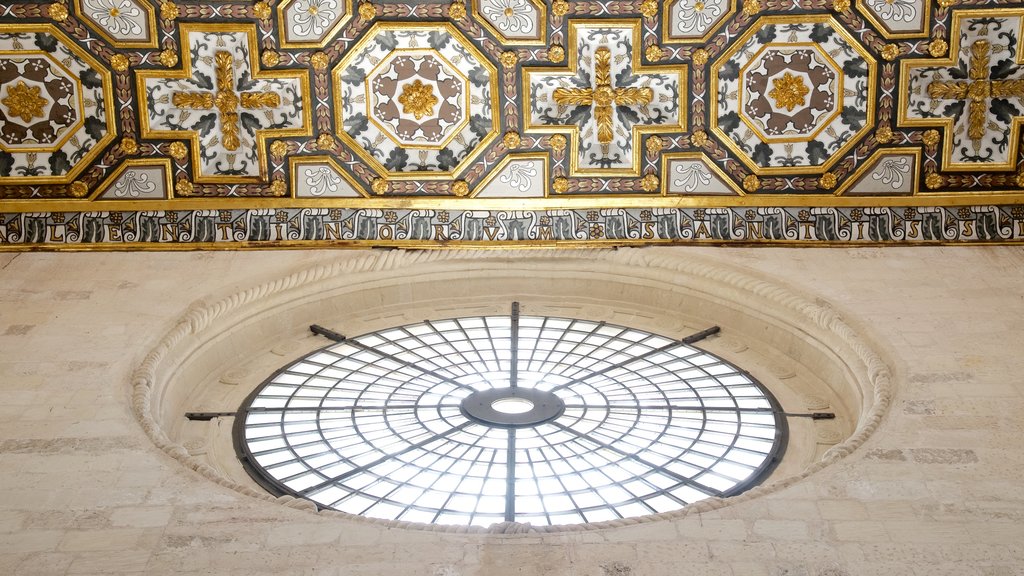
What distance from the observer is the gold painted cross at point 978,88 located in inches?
355

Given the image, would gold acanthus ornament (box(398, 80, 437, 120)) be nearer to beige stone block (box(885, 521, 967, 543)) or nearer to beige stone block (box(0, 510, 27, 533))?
beige stone block (box(0, 510, 27, 533))

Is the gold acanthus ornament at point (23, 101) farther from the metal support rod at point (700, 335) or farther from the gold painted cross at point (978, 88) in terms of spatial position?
the gold painted cross at point (978, 88)

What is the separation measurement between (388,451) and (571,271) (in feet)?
8.56

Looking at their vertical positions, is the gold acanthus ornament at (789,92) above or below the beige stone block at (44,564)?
above

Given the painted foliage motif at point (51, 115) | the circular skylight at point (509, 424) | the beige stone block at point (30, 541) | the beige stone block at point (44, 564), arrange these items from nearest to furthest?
the beige stone block at point (44, 564) < the beige stone block at point (30, 541) < the circular skylight at point (509, 424) < the painted foliage motif at point (51, 115)

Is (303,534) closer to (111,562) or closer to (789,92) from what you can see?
(111,562)

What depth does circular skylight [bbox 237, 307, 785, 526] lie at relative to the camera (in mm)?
6555

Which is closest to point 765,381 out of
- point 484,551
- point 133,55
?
point 484,551

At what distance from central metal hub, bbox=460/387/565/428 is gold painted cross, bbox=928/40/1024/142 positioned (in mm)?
3854

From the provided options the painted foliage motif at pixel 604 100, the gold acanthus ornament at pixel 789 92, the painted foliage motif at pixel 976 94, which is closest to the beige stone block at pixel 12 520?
the painted foliage motif at pixel 604 100

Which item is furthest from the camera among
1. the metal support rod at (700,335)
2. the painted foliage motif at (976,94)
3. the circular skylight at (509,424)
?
the painted foliage motif at (976,94)

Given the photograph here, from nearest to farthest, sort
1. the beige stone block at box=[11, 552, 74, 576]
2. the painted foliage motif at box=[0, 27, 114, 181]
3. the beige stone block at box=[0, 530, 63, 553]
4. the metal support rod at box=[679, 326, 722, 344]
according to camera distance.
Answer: the beige stone block at box=[11, 552, 74, 576]
the beige stone block at box=[0, 530, 63, 553]
the metal support rod at box=[679, 326, 722, 344]
the painted foliage motif at box=[0, 27, 114, 181]

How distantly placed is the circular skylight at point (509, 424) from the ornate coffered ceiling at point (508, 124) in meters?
1.12

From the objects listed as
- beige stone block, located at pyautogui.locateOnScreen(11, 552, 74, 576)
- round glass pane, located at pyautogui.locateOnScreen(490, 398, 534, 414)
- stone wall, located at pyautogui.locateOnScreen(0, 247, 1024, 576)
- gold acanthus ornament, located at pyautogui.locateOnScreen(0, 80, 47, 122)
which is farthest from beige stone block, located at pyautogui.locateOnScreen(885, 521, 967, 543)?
gold acanthus ornament, located at pyautogui.locateOnScreen(0, 80, 47, 122)
